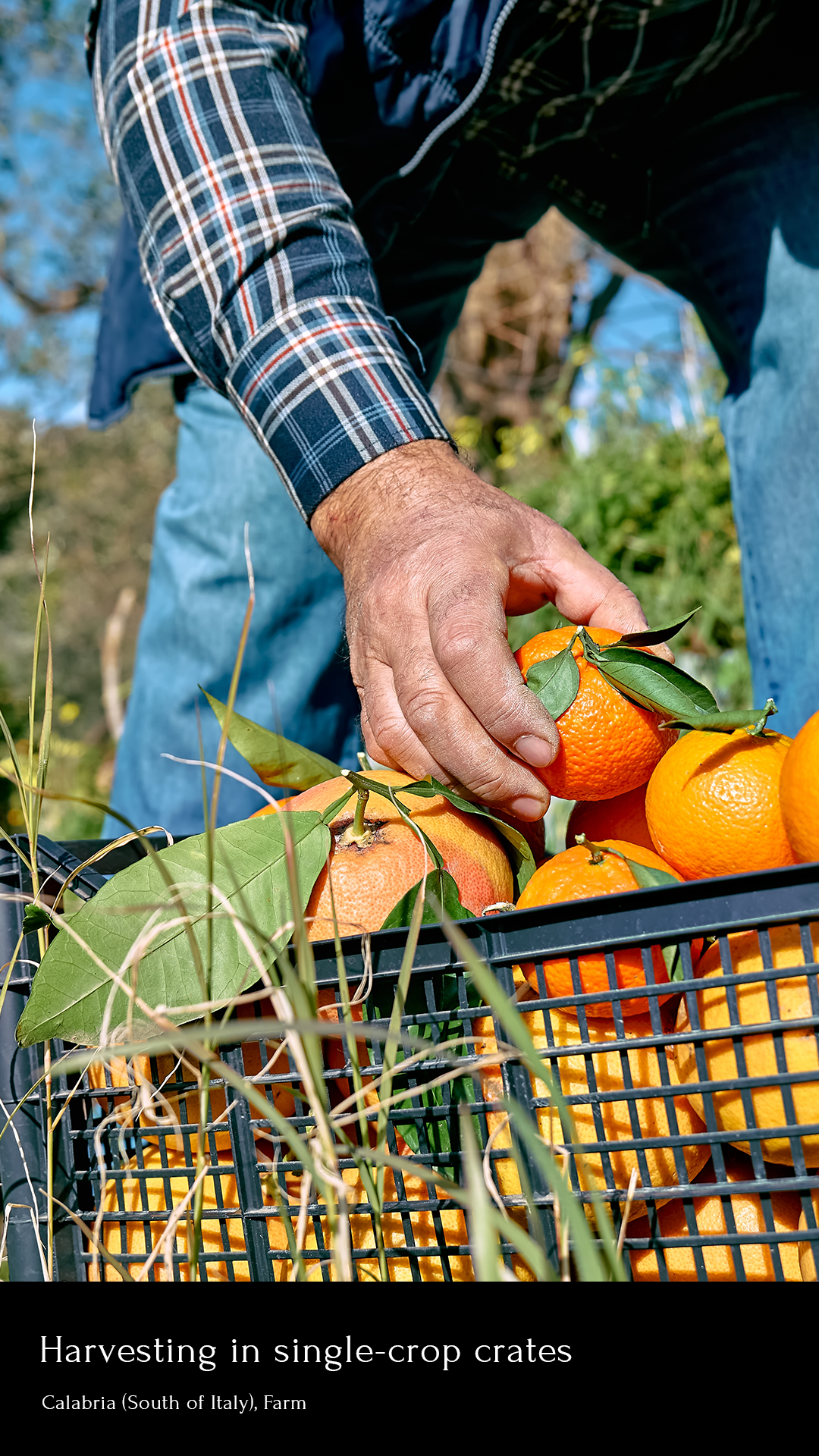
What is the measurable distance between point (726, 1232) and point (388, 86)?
1.42 m

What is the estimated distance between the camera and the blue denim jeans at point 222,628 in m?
1.66

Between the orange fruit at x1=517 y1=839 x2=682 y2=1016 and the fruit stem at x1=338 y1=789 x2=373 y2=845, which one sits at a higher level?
the fruit stem at x1=338 y1=789 x2=373 y2=845

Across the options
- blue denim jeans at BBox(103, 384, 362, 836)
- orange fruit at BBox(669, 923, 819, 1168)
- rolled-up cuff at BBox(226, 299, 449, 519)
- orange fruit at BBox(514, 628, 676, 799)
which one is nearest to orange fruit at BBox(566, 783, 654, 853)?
orange fruit at BBox(514, 628, 676, 799)

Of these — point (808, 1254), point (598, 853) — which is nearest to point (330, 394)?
point (598, 853)

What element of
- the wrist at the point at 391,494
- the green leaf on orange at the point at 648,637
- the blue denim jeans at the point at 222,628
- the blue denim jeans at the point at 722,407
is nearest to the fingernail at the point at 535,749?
the green leaf on orange at the point at 648,637

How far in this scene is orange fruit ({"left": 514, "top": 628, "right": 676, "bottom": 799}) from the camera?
821mm

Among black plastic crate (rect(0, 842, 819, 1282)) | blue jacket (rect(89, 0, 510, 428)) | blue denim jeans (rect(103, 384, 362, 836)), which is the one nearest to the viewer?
black plastic crate (rect(0, 842, 819, 1282))

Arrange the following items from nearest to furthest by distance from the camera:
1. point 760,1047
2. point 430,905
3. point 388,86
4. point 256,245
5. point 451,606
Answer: point 760,1047 < point 430,905 < point 451,606 < point 256,245 < point 388,86

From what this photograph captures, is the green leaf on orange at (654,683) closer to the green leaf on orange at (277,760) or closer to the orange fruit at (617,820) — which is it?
the orange fruit at (617,820)

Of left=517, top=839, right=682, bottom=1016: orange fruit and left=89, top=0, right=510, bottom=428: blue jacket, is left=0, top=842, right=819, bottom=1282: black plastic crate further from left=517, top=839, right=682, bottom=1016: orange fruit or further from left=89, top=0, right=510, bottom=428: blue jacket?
left=89, top=0, right=510, bottom=428: blue jacket

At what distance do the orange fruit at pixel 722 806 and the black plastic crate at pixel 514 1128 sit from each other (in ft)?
0.36

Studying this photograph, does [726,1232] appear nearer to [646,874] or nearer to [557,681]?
[646,874]

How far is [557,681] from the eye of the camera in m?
0.83

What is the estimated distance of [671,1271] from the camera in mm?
637
